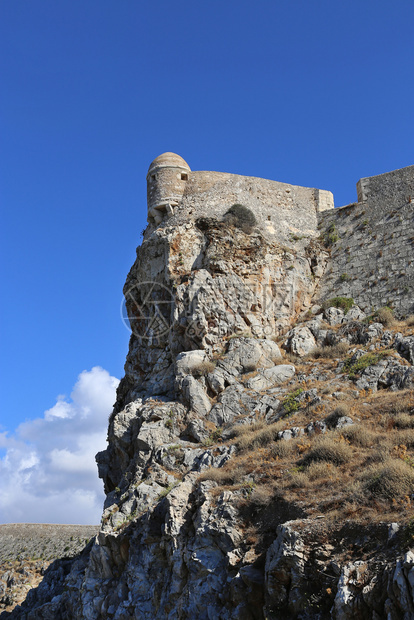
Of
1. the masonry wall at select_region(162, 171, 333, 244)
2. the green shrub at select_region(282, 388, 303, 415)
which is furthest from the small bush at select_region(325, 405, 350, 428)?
the masonry wall at select_region(162, 171, 333, 244)

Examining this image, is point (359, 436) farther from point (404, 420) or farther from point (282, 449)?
point (282, 449)

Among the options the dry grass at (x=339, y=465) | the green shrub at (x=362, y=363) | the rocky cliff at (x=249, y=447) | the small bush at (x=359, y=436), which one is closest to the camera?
the rocky cliff at (x=249, y=447)

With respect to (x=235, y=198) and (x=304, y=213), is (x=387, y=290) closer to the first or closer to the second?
(x=304, y=213)

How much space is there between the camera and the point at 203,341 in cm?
1820

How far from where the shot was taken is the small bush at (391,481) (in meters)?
8.62

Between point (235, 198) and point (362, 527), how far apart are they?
1623cm

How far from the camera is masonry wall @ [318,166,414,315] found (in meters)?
20.4

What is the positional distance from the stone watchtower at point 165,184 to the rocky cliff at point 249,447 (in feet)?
5.63

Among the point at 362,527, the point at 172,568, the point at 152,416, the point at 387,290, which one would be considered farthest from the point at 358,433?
the point at 387,290

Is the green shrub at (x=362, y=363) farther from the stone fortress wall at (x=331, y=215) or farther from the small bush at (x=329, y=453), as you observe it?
the small bush at (x=329, y=453)

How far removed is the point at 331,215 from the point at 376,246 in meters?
2.79

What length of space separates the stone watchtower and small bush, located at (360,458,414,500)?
1534cm

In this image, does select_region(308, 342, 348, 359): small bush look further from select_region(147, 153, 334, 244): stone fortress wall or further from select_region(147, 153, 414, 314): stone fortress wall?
select_region(147, 153, 334, 244): stone fortress wall

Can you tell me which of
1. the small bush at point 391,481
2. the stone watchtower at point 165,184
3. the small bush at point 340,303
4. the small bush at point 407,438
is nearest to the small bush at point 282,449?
the small bush at point 407,438
